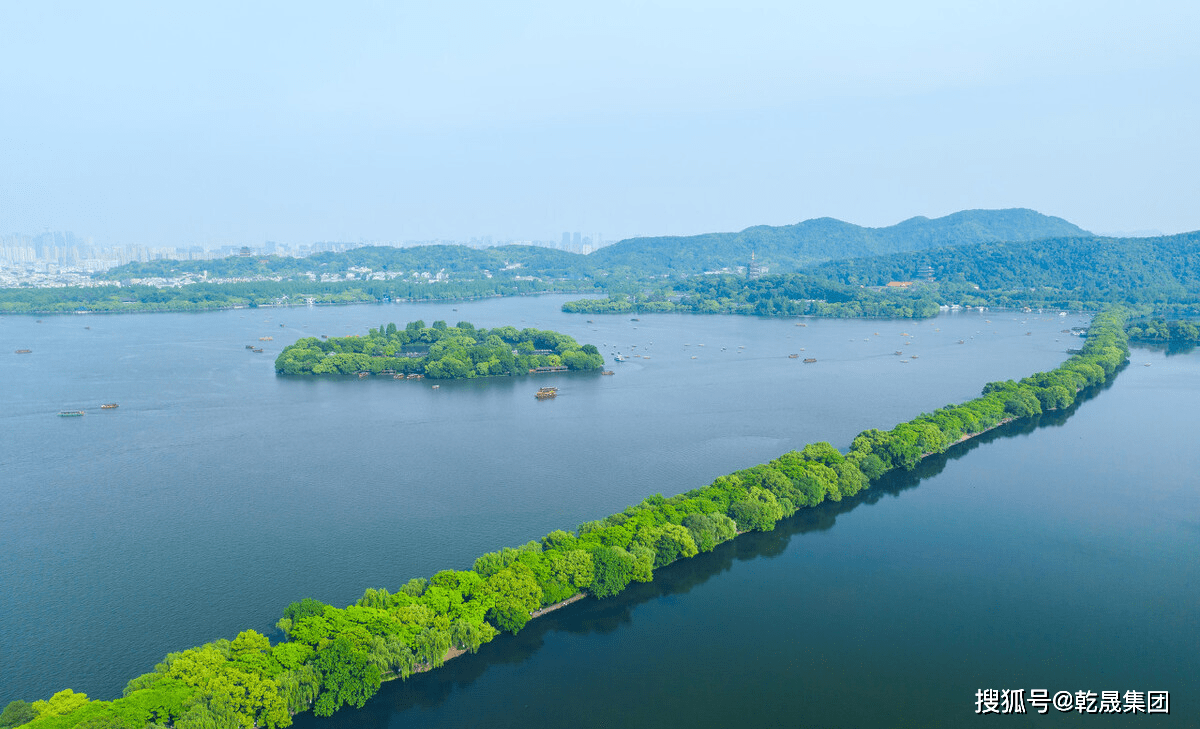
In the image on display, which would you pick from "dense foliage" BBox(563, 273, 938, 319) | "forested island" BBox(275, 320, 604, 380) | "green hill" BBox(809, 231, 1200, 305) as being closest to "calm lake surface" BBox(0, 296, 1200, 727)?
"forested island" BBox(275, 320, 604, 380)

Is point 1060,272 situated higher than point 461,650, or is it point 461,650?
point 1060,272

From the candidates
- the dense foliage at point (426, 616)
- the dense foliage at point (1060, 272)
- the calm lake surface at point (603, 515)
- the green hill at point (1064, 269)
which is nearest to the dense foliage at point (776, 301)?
the dense foliage at point (1060, 272)

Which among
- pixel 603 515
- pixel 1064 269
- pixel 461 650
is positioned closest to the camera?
pixel 461 650

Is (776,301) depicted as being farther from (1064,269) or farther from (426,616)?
(426,616)

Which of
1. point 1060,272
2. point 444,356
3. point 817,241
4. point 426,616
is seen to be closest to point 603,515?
point 426,616

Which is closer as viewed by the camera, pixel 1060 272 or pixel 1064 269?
pixel 1060 272

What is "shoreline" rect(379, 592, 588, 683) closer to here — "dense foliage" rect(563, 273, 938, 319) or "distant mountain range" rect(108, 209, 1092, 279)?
"dense foliage" rect(563, 273, 938, 319)

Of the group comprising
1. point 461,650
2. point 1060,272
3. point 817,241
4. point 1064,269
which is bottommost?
point 461,650
